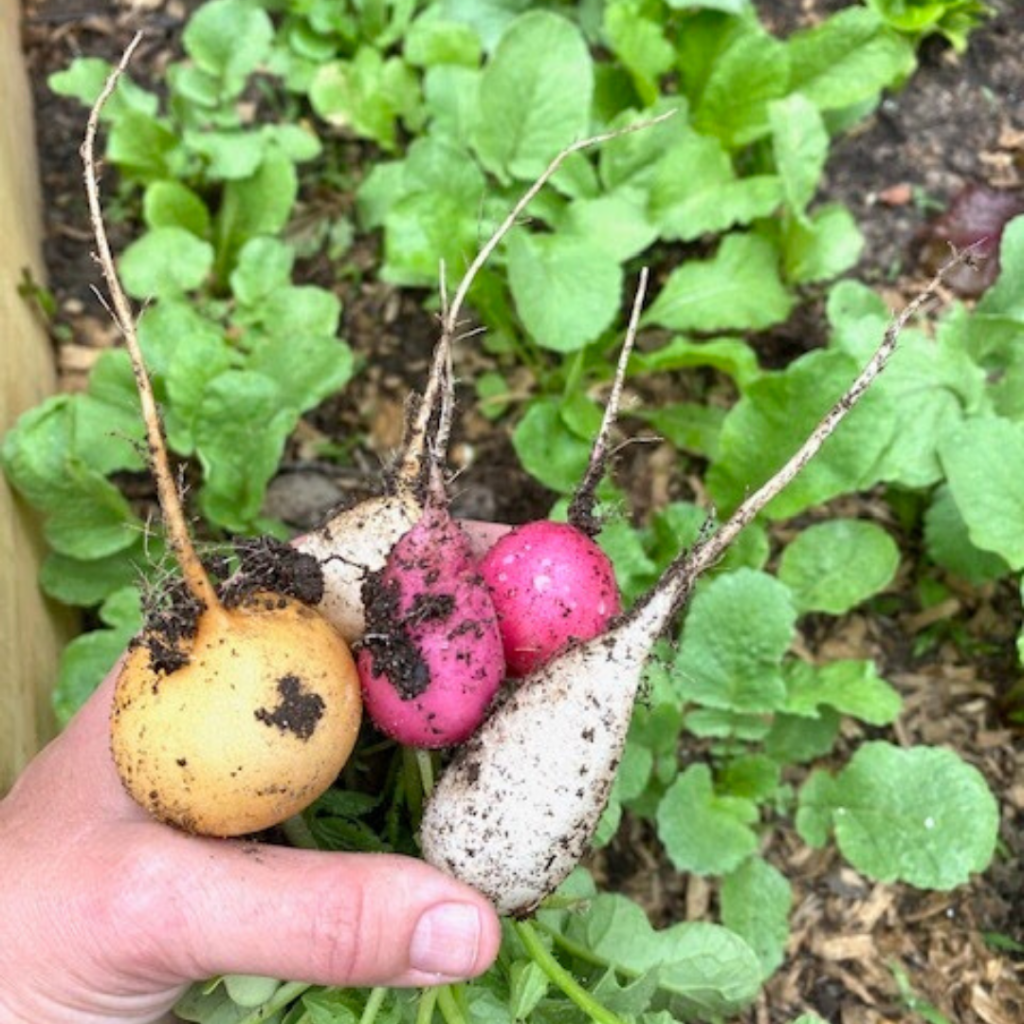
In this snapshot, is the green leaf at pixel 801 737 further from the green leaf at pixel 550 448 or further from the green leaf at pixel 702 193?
the green leaf at pixel 702 193

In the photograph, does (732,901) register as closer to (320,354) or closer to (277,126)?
(320,354)

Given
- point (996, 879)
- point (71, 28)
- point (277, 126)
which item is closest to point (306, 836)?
point (996, 879)

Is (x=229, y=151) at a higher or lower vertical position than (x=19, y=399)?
higher

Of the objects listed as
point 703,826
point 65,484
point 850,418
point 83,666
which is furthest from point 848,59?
point 83,666

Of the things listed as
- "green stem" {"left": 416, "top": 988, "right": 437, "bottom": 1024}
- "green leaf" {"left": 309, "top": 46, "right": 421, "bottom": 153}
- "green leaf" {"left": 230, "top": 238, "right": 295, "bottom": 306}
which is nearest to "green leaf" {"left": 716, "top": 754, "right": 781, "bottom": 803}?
"green stem" {"left": 416, "top": 988, "right": 437, "bottom": 1024}

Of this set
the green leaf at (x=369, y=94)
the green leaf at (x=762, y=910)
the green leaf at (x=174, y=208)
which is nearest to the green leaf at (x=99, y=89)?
the green leaf at (x=174, y=208)

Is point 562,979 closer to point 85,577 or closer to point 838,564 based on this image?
point 838,564

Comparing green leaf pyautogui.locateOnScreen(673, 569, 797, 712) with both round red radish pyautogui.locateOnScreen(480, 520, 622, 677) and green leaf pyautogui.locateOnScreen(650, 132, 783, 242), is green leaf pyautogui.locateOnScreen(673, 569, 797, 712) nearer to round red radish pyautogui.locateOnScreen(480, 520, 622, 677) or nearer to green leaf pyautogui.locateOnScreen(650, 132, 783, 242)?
round red radish pyautogui.locateOnScreen(480, 520, 622, 677)
